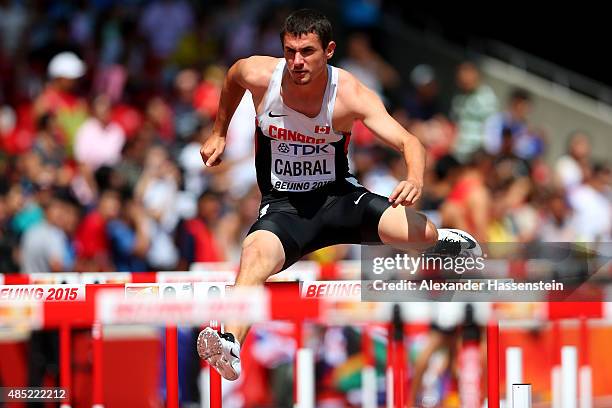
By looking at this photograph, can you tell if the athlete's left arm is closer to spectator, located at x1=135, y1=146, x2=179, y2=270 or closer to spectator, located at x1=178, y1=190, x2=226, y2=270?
spectator, located at x1=178, y1=190, x2=226, y2=270

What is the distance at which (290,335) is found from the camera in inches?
443

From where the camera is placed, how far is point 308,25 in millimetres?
7199

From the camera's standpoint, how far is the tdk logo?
761 cm

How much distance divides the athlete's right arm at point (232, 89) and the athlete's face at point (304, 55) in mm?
330

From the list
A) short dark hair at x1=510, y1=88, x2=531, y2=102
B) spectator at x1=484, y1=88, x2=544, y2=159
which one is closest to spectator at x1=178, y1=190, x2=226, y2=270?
spectator at x1=484, y1=88, x2=544, y2=159

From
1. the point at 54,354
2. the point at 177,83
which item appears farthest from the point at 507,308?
the point at 177,83

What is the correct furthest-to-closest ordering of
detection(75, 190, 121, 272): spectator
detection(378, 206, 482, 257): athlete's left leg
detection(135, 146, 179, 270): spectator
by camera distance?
detection(135, 146, 179, 270): spectator < detection(75, 190, 121, 272): spectator < detection(378, 206, 482, 257): athlete's left leg

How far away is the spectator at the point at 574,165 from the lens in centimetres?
1418

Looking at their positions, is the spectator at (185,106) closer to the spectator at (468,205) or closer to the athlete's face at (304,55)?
the spectator at (468,205)

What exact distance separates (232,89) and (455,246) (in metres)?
1.60

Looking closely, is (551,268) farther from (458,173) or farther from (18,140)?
(18,140)

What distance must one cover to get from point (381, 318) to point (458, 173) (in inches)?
209

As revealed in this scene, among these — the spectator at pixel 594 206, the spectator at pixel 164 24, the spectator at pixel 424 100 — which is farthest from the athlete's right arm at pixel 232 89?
the spectator at pixel 164 24

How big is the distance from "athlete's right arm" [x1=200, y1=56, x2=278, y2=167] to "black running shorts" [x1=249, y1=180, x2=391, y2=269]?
1.52 feet
